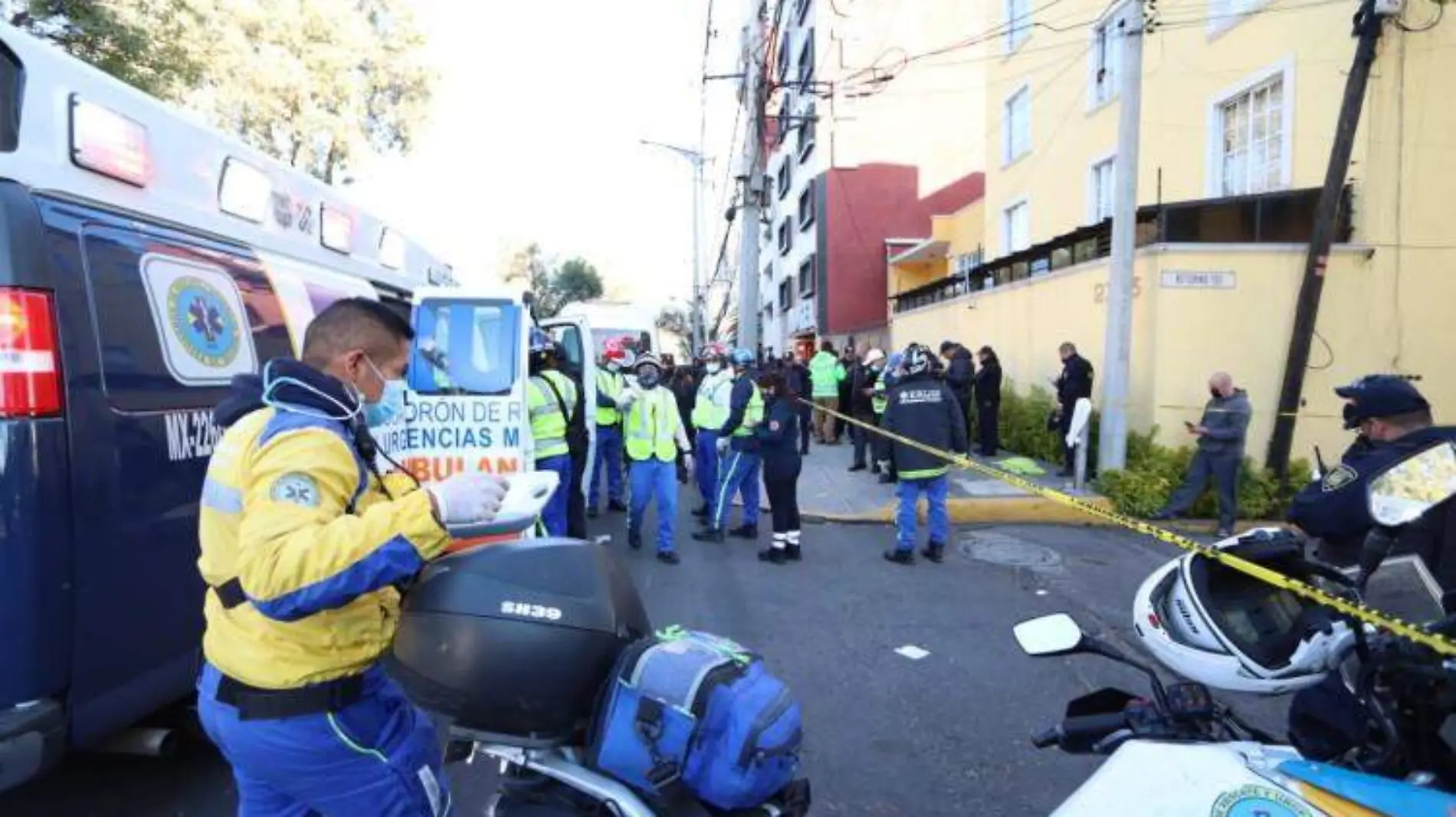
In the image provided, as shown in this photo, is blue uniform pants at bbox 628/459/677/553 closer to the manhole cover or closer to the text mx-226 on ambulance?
the manhole cover

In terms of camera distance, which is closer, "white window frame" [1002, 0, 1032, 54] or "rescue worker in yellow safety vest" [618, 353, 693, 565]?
"rescue worker in yellow safety vest" [618, 353, 693, 565]

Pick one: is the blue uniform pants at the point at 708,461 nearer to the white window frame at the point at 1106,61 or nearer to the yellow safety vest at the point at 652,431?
the yellow safety vest at the point at 652,431

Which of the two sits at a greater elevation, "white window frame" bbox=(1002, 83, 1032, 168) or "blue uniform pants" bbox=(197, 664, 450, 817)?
"white window frame" bbox=(1002, 83, 1032, 168)

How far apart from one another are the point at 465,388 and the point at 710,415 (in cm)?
276

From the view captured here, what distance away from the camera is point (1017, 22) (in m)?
16.0

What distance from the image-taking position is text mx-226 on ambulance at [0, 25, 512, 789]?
2217 mm

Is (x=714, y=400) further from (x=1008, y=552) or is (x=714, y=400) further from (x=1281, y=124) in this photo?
(x=1281, y=124)

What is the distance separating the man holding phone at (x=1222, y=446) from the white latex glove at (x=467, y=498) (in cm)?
781

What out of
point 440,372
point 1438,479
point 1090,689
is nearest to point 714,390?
point 440,372

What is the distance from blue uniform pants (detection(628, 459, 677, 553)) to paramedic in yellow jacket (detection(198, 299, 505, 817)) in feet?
16.7

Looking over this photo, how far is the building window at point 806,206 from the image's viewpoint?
2723cm

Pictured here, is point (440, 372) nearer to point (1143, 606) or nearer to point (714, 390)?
point (714, 390)

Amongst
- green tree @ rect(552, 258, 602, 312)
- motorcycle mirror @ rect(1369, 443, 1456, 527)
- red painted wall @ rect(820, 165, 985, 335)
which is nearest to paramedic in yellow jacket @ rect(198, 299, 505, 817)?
motorcycle mirror @ rect(1369, 443, 1456, 527)

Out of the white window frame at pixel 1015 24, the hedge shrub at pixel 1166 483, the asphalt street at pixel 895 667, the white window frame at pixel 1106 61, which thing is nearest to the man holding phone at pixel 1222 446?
the hedge shrub at pixel 1166 483
